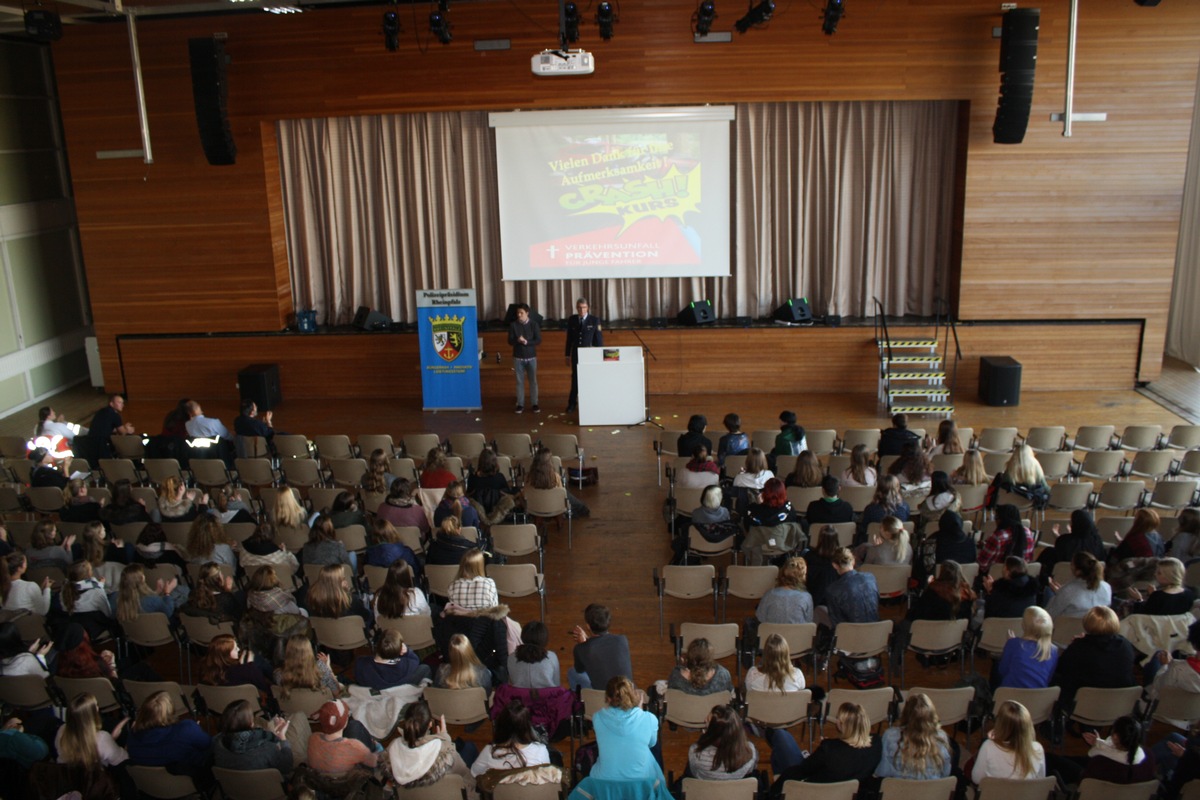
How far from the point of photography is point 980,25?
44.9 feet

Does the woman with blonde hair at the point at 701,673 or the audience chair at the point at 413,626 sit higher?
the woman with blonde hair at the point at 701,673

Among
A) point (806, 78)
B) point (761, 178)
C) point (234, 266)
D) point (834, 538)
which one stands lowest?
point (834, 538)

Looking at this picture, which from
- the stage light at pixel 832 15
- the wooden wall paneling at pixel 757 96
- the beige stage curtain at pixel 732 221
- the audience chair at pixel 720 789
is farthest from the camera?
the beige stage curtain at pixel 732 221

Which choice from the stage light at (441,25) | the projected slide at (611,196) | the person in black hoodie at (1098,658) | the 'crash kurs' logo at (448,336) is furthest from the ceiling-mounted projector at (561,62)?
the person in black hoodie at (1098,658)

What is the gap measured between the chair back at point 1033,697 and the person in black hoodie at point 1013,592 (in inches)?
34.6

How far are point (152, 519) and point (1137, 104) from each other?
1271cm

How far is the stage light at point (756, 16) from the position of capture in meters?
12.3

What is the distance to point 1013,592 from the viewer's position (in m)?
7.03

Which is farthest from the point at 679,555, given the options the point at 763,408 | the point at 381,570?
the point at 763,408

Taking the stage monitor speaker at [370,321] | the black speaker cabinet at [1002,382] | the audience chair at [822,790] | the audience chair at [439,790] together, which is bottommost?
the black speaker cabinet at [1002,382]

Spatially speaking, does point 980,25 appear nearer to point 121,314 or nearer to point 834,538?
point 834,538

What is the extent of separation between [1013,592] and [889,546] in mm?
1094

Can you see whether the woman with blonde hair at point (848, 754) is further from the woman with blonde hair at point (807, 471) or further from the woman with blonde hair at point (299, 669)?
the woman with blonde hair at point (807, 471)

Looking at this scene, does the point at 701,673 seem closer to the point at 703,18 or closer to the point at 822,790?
the point at 822,790
